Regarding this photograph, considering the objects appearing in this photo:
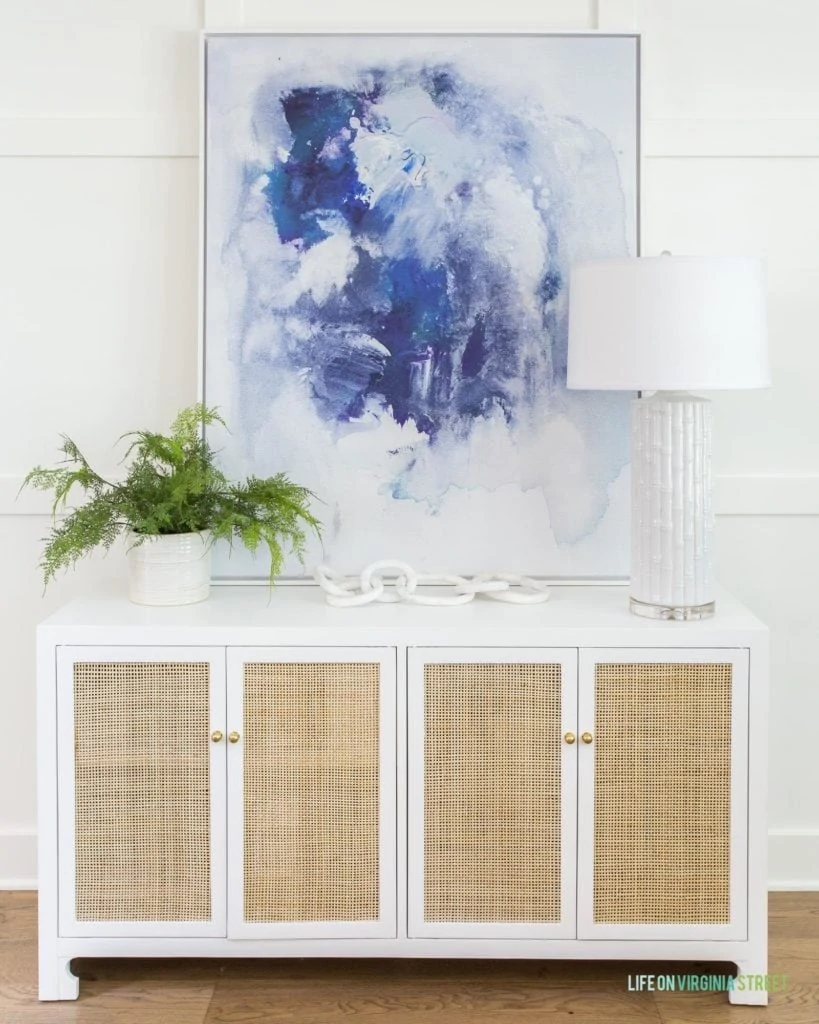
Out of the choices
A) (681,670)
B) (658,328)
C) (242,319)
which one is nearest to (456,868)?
(681,670)

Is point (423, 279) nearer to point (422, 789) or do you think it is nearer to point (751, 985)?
point (422, 789)

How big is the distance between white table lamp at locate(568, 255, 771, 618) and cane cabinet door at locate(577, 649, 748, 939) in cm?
16

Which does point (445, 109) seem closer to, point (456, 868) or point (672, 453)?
point (672, 453)

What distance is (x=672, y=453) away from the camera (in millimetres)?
2156

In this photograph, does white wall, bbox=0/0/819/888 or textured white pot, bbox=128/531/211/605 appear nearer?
textured white pot, bbox=128/531/211/605

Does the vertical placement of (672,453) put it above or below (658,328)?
below

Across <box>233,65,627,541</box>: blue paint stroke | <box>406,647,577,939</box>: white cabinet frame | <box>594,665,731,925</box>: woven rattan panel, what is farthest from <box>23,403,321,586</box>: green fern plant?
<box>594,665,731,925</box>: woven rattan panel

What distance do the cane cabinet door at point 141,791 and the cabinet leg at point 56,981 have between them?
0.21 ft

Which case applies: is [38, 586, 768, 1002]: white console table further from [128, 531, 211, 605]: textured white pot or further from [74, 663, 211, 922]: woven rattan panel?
[128, 531, 211, 605]: textured white pot

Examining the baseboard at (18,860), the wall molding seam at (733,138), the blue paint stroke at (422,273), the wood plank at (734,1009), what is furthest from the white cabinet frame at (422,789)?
the wall molding seam at (733,138)

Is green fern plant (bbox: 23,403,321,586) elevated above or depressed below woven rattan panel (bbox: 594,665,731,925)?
above

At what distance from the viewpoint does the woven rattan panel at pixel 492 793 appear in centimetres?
211

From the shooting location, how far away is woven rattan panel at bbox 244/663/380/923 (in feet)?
6.95

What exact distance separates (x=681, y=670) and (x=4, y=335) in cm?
176
